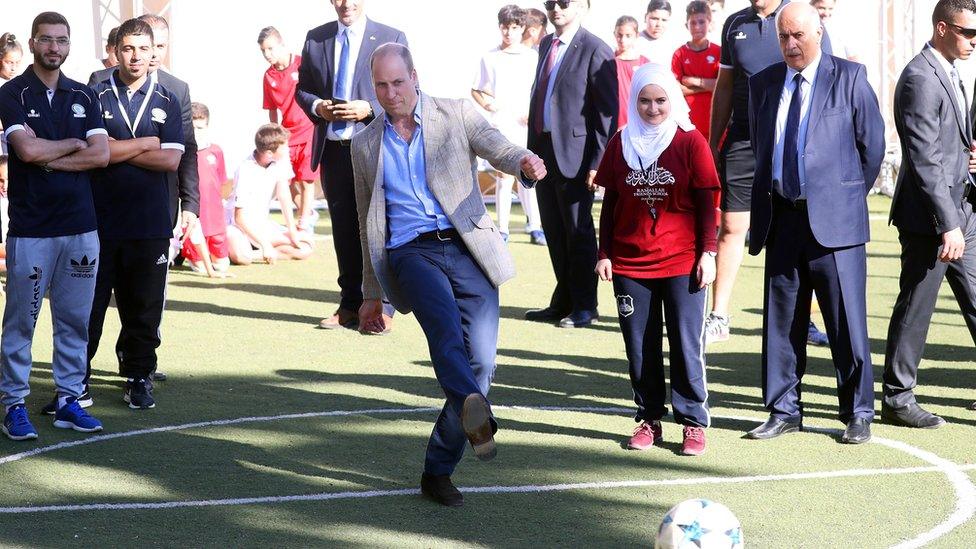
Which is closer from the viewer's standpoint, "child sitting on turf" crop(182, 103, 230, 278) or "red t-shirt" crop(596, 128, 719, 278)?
"red t-shirt" crop(596, 128, 719, 278)

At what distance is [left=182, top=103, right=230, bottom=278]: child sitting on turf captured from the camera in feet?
40.5

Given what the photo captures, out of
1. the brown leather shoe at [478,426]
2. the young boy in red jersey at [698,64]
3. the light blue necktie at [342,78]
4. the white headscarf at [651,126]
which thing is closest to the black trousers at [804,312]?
the white headscarf at [651,126]

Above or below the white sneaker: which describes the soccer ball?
above

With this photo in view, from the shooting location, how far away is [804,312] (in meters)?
6.56

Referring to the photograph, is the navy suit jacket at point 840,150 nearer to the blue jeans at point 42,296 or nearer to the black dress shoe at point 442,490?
the black dress shoe at point 442,490

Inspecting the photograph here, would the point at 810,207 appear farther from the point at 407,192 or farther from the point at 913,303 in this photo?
the point at 407,192

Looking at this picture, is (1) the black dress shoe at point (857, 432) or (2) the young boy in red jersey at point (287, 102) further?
(2) the young boy in red jersey at point (287, 102)

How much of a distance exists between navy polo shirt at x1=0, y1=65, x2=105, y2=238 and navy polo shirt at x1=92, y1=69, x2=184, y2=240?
A: 0.42 meters

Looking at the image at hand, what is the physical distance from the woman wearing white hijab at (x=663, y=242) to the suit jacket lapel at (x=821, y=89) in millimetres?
507

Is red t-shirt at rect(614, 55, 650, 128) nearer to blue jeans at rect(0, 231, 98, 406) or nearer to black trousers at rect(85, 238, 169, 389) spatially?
black trousers at rect(85, 238, 169, 389)

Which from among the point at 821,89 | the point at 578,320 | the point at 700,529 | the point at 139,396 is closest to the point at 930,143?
the point at 821,89

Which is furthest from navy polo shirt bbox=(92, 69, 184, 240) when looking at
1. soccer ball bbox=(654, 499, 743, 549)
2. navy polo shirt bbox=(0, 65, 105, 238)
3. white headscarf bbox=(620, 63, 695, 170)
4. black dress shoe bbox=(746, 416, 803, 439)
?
soccer ball bbox=(654, 499, 743, 549)

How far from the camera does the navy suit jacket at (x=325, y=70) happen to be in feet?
30.8

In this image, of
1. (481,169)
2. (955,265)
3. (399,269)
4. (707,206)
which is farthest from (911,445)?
(481,169)
